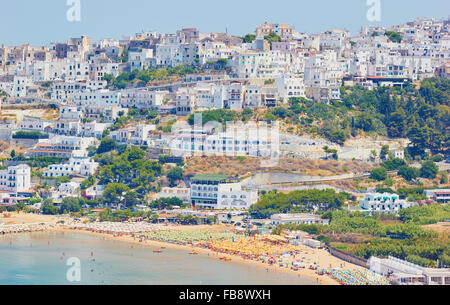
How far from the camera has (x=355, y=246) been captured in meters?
25.6

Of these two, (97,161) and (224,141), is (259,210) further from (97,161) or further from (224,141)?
(97,161)

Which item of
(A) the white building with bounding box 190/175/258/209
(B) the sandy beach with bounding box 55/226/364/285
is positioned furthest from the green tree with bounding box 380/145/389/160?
(B) the sandy beach with bounding box 55/226/364/285

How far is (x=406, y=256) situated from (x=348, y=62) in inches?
898

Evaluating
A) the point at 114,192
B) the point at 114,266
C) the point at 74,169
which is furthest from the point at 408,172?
the point at 114,266

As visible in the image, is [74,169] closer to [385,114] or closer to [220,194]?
[220,194]

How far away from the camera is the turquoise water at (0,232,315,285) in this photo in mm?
22656

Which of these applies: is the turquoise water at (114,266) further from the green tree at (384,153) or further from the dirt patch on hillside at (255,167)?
the green tree at (384,153)

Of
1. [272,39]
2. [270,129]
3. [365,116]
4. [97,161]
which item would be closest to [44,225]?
[97,161]

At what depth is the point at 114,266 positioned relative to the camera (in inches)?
968

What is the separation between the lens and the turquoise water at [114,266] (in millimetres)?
22656

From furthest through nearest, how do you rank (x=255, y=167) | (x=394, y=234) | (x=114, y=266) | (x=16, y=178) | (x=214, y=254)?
(x=255, y=167) → (x=16, y=178) → (x=394, y=234) → (x=214, y=254) → (x=114, y=266)

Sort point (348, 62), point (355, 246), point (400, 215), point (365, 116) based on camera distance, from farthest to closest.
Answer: point (348, 62)
point (365, 116)
point (400, 215)
point (355, 246)

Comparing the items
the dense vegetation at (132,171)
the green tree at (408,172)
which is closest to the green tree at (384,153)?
the green tree at (408,172)

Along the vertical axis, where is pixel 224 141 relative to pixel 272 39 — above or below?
below
